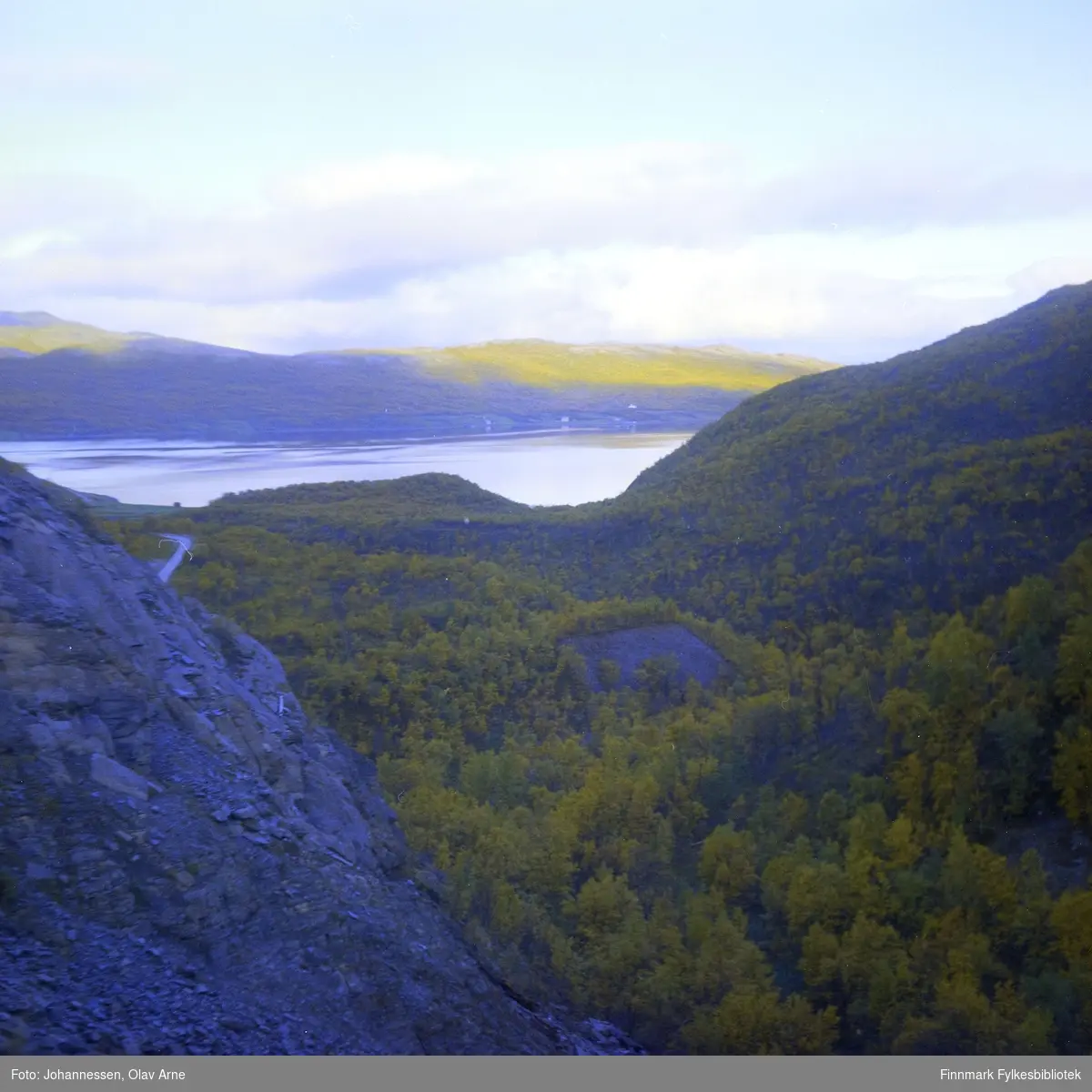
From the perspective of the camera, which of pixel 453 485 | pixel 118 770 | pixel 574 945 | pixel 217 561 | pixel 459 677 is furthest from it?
pixel 453 485

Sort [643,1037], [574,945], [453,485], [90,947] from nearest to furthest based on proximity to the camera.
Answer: [90,947]
[643,1037]
[574,945]
[453,485]

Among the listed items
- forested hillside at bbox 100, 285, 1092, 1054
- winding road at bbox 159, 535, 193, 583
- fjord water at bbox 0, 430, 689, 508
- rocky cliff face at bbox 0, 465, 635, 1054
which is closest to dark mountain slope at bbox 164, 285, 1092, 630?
A: forested hillside at bbox 100, 285, 1092, 1054

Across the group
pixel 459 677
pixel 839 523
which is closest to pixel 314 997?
pixel 459 677

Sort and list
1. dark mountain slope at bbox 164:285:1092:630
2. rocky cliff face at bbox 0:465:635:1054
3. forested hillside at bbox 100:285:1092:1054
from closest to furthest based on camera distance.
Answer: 1. rocky cliff face at bbox 0:465:635:1054
2. forested hillside at bbox 100:285:1092:1054
3. dark mountain slope at bbox 164:285:1092:630

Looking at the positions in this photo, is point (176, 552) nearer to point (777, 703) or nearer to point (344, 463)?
point (344, 463)

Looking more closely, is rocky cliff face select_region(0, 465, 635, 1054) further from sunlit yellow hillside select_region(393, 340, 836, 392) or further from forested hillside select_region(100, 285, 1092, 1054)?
sunlit yellow hillside select_region(393, 340, 836, 392)

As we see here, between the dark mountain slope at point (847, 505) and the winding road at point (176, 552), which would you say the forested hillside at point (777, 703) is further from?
the winding road at point (176, 552)

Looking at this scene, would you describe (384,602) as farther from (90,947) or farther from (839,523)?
(90,947)
